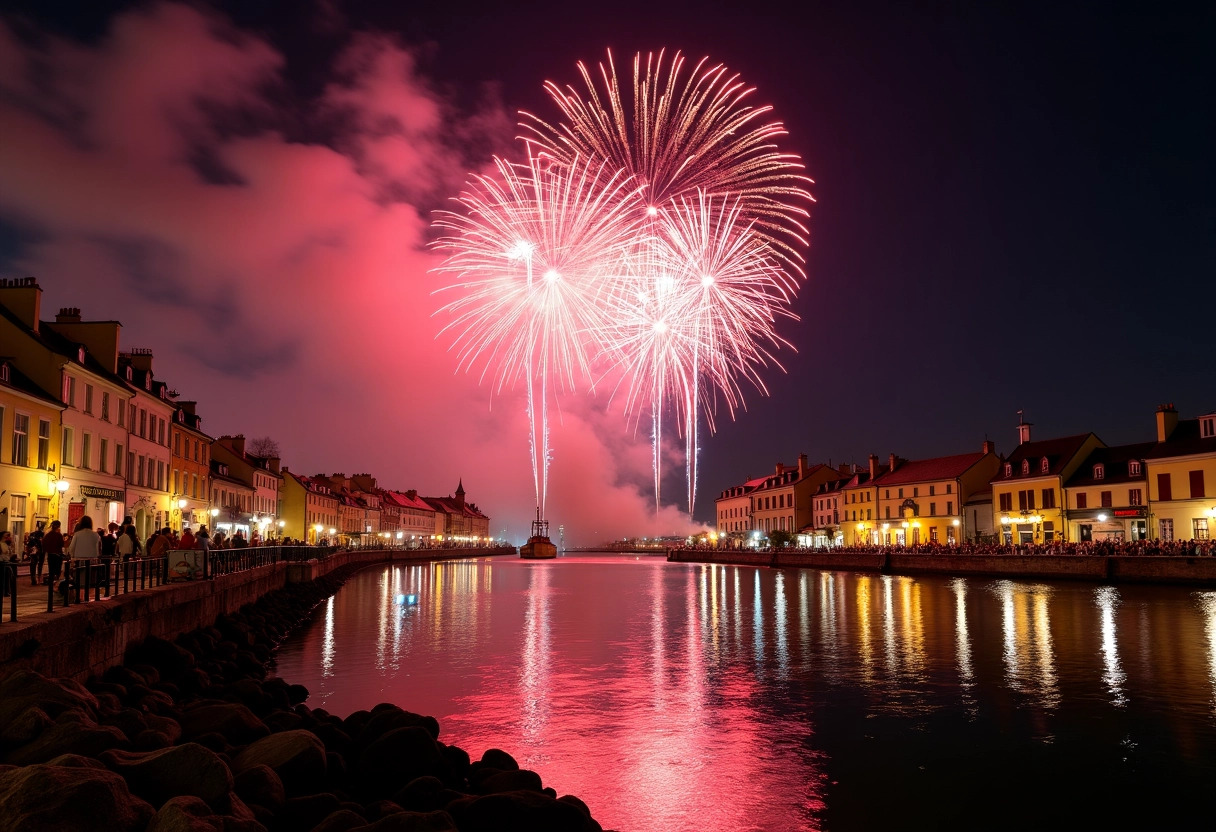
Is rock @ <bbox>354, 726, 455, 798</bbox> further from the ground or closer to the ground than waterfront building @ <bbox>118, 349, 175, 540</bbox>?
closer to the ground

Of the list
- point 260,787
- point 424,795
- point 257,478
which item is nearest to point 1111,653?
point 424,795

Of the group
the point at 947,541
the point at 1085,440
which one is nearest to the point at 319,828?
the point at 1085,440

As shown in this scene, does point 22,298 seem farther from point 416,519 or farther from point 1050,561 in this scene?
point 416,519

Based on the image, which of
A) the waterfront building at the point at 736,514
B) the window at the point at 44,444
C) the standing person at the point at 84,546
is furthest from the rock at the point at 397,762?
the waterfront building at the point at 736,514

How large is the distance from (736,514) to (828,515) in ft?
89.7

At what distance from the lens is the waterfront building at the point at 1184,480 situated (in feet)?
161

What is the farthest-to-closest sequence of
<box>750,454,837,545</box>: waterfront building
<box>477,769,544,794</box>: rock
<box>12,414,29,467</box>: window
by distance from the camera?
<box>750,454,837,545</box>: waterfront building → <box>12,414,29,467</box>: window → <box>477,769,544,794</box>: rock

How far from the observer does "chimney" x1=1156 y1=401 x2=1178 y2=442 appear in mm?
54406

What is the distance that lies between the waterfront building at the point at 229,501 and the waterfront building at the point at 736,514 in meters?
64.0

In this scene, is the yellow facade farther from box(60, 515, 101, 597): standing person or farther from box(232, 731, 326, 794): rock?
box(232, 731, 326, 794): rock

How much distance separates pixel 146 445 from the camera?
4181 cm

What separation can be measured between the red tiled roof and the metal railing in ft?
184

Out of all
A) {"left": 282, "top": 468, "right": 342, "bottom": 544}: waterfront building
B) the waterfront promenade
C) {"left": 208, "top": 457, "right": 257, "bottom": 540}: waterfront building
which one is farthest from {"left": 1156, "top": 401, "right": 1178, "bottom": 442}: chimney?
{"left": 282, "top": 468, "right": 342, "bottom": 544}: waterfront building

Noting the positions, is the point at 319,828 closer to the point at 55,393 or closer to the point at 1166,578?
the point at 55,393
